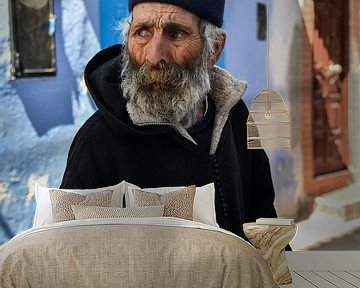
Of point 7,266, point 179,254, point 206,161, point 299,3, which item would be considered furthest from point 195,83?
point 7,266

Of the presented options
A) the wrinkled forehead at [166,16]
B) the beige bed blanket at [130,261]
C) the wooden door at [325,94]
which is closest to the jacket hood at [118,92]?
the wrinkled forehead at [166,16]

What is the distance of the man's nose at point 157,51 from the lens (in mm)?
4719

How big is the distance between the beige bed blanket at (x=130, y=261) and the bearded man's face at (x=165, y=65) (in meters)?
1.20

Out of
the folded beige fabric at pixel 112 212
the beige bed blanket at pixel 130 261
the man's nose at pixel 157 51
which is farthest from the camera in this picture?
the man's nose at pixel 157 51

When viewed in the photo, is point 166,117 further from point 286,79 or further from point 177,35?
point 286,79

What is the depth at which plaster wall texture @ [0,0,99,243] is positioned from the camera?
529 cm

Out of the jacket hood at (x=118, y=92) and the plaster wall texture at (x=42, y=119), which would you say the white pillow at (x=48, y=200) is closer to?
the jacket hood at (x=118, y=92)

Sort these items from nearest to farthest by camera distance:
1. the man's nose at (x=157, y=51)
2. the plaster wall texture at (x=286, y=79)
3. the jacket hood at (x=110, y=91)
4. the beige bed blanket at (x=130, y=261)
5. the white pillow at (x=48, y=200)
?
the beige bed blanket at (x=130, y=261), the white pillow at (x=48, y=200), the jacket hood at (x=110, y=91), the man's nose at (x=157, y=51), the plaster wall texture at (x=286, y=79)

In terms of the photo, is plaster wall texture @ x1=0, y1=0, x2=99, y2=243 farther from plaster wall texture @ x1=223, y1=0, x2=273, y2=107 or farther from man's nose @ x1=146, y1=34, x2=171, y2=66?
plaster wall texture @ x1=223, y1=0, x2=273, y2=107

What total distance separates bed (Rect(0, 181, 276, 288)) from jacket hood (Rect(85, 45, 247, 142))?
1030 mm

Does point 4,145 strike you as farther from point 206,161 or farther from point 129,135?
point 206,161

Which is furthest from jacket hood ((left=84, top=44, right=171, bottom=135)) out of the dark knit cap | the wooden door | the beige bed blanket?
the wooden door

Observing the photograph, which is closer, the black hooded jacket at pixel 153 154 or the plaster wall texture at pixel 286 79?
the black hooded jacket at pixel 153 154

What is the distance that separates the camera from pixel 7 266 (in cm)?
358
